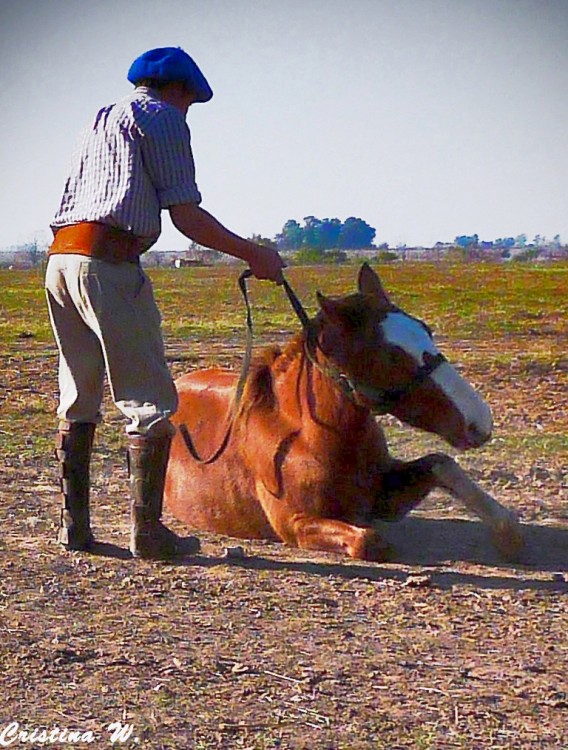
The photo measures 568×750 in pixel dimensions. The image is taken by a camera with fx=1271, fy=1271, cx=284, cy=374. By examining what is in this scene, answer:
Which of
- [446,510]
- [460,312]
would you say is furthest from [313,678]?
[460,312]

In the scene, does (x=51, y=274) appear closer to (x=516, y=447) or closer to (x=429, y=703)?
(x=429, y=703)

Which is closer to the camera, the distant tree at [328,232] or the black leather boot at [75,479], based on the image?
the black leather boot at [75,479]

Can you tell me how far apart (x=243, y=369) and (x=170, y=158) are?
3.89ft

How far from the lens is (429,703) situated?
366 cm

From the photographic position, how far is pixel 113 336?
5094mm

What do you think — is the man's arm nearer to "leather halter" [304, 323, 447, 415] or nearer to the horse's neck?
"leather halter" [304, 323, 447, 415]

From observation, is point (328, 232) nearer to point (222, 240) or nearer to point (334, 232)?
point (334, 232)

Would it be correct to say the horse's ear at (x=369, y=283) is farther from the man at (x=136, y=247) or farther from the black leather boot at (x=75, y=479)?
the black leather boot at (x=75, y=479)

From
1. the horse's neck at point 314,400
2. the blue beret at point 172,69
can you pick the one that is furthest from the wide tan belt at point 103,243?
the horse's neck at point 314,400

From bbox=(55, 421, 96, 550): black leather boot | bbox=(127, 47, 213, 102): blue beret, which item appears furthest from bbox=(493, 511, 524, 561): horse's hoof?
bbox=(127, 47, 213, 102): blue beret

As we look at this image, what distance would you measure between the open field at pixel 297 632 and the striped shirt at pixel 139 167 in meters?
1.44

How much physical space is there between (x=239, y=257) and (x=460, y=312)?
20152 mm

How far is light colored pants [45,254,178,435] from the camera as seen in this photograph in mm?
5066

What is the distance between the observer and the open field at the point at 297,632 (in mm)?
3527
